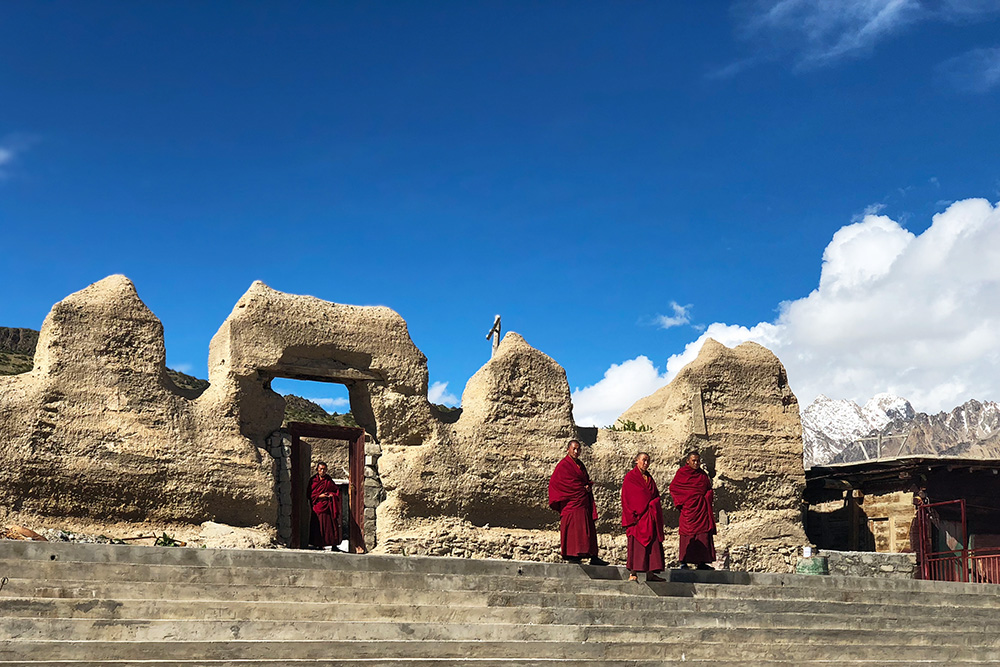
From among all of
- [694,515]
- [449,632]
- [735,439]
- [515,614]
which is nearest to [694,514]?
[694,515]

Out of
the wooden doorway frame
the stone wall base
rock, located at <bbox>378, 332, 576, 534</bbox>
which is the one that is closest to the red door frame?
the stone wall base

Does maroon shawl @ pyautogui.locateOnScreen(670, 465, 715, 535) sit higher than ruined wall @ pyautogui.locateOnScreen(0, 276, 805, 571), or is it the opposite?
ruined wall @ pyautogui.locateOnScreen(0, 276, 805, 571)

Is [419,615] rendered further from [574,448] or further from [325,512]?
[325,512]

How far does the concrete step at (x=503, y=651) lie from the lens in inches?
312

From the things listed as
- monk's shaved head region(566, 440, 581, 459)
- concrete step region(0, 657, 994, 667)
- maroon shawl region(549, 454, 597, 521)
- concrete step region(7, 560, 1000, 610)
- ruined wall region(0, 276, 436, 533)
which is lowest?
concrete step region(0, 657, 994, 667)

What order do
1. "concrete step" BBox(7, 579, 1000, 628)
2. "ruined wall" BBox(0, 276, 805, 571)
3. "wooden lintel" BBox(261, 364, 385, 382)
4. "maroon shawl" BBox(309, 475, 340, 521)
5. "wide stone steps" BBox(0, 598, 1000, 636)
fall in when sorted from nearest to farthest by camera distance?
"wide stone steps" BBox(0, 598, 1000, 636) < "concrete step" BBox(7, 579, 1000, 628) < "ruined wall" BBox(0, 276, 805, 571) < "wooden lintel" BBox(261, 364, 385, 382) < "maroon shawl" BBox(309, 475, 340, 521)

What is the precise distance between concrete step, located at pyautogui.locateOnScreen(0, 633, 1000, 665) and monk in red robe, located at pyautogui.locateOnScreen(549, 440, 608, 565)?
145 cm

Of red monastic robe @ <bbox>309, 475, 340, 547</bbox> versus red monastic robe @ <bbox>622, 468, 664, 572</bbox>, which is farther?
red monastic robe @ <bbox>309, 475, 340, 547</bbox>

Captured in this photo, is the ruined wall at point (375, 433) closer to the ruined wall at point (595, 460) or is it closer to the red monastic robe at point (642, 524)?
the ruined wall at point (595, 460)

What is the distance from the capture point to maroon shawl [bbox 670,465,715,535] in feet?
42.1

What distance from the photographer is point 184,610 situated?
8.66 metres

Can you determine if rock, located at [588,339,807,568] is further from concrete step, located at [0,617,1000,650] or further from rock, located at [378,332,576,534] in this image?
concrete step, located at [0,617,1000,650]

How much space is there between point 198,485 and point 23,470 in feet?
6.64

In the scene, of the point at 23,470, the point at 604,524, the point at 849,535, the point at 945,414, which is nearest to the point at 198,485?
the point at 23,470
